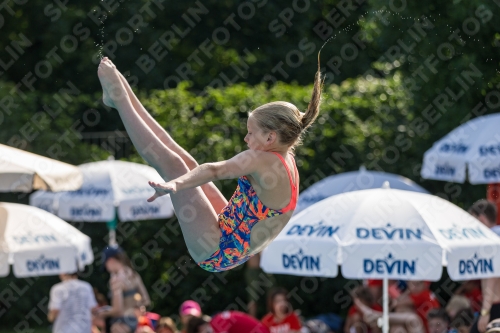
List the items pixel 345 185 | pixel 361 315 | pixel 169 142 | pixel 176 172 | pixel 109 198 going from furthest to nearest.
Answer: pixel 109 198 → pixel 345 185 → pixel 361 315 → pixel 169 142 → pixel 176 172

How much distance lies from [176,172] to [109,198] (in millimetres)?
6240

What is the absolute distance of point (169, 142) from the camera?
515cm

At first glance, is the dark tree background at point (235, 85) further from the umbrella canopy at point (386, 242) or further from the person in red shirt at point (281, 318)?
the person in red shirt at point (281, 318)

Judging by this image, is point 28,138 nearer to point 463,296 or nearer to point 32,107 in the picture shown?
point 32,107

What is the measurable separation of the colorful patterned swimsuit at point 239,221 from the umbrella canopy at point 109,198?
18.5ft

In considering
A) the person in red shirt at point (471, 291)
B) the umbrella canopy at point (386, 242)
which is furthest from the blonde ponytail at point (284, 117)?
the person in red shirt at point (471, 291)

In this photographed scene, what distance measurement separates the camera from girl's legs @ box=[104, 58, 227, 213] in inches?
194

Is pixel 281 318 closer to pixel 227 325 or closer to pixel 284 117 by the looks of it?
pixel 227 325

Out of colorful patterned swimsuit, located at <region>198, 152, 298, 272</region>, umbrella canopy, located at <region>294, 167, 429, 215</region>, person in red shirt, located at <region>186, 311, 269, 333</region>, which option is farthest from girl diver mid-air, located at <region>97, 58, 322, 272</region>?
umbrella canopy, located at <region>294, 167, 429, 215</region>

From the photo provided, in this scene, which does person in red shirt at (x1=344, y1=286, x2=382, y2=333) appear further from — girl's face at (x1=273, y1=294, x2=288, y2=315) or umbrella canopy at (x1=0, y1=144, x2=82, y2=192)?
umbrella canopy at (x1=0, y1=144, x2=82, y2=192)

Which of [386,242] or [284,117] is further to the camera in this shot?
[386,242]

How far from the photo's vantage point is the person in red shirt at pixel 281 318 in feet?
29.5

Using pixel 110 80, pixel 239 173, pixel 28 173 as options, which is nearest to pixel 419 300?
pixel 28 173

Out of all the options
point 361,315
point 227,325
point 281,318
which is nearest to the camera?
point 227,325
